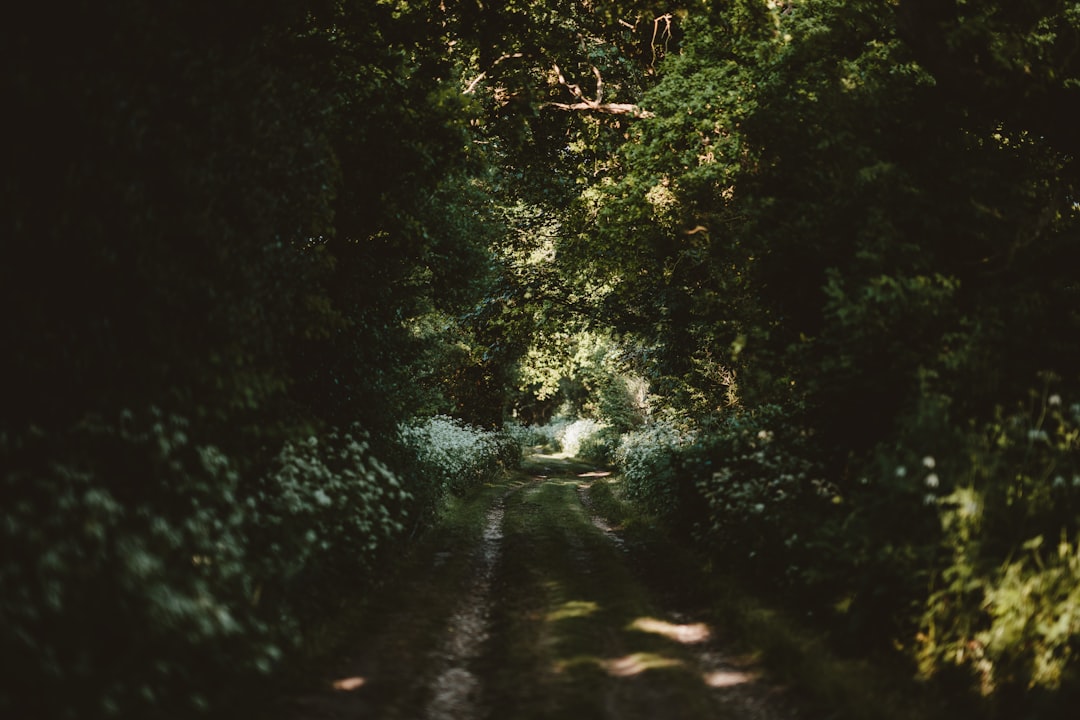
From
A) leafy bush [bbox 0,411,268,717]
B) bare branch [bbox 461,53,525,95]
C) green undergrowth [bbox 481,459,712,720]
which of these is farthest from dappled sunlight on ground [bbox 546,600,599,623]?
bare branch [bbox 461,53,525,95]

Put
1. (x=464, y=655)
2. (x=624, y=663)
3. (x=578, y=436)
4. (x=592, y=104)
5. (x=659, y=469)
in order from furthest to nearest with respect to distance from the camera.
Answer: (x=578, y=436) < (x=592, y=104) < (x=659, y=469) < (x=464, y=655) < (x=624, y=663)

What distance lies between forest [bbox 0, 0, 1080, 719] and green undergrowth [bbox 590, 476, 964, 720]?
0.76 feet

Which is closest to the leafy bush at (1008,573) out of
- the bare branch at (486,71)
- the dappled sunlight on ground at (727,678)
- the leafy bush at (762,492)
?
the dappled sunlight on ground at (727,678)

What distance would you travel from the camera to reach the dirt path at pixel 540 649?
287 inches

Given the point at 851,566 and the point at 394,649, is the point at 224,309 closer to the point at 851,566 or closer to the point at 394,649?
the point at 394,649

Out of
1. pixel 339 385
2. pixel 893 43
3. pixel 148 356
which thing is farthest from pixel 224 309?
pixel 893 43

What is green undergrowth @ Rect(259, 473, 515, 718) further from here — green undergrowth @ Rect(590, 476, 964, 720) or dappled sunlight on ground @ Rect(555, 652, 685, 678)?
green undergrowth @ Rect(590, 476, 964, 720)

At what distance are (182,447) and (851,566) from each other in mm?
7496

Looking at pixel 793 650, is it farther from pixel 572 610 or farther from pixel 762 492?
pixel 762 492

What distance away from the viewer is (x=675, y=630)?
32.4 feet

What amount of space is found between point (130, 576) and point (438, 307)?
1558 centimetres

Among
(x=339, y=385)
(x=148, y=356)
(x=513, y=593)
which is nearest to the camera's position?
(x=148, y=356)

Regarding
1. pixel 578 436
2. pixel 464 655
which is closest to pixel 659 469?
pixel 464 655

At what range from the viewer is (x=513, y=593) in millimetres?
11820
